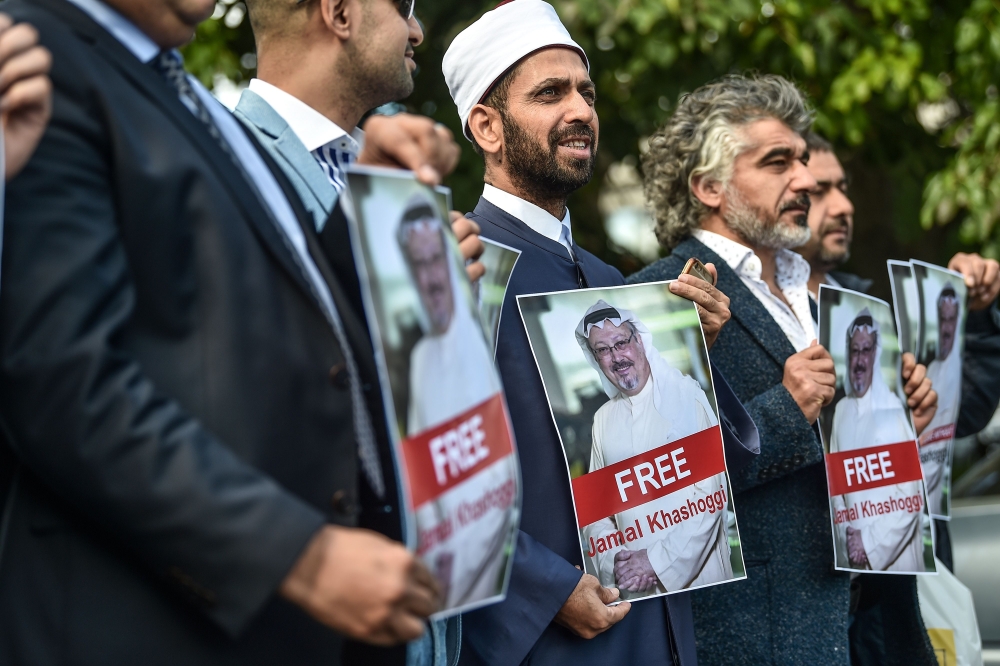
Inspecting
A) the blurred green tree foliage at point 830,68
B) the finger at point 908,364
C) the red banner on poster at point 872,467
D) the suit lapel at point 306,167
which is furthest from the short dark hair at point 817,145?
the suit lapel at point 306,167

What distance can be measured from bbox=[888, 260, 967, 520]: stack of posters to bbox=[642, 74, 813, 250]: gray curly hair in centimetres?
60

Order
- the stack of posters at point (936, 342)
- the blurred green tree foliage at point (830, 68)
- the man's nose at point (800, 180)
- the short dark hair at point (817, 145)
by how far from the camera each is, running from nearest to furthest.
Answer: the stack of posters at point (936, 342) < the man's nose at point (800, 180) < the short dark hair at point (817, 145) < the blurred green tree foliage at point (830, 68)

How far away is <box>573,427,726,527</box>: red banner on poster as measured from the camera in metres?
2.20

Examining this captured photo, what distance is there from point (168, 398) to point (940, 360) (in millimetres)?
2501

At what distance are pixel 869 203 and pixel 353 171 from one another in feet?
19.2

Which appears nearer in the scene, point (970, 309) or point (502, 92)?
point (502, 92)

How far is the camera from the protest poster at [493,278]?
204 centimetres

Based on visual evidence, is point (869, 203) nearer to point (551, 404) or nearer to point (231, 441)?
point (551, 404)

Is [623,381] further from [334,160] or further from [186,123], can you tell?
[186,123]

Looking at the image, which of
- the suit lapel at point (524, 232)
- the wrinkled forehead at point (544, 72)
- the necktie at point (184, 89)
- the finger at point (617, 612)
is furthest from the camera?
the wrinkled forehead at point (544, 72)

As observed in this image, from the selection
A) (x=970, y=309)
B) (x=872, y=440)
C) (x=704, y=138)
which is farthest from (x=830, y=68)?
(x=872, y=440)

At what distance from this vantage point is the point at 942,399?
3205 mm

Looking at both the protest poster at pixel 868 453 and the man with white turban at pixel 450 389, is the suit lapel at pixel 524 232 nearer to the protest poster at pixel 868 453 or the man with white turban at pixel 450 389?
the protest poster at pixel 868 453

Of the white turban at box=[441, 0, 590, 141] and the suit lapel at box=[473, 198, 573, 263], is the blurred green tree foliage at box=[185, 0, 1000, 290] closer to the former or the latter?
the white turban at box=[441, 0, 590, 141]
